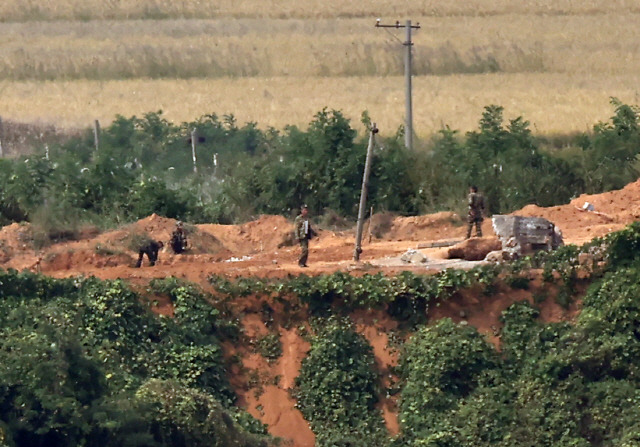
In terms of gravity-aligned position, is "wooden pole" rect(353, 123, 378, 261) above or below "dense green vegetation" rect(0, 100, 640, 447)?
above

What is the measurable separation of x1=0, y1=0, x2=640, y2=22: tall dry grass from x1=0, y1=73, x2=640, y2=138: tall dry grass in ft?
16.1

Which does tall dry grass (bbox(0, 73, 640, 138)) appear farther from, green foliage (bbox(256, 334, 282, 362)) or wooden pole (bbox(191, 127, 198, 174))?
green foliage (bbox(256, 334, 282, 362))

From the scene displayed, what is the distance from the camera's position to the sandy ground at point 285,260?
1794 cm

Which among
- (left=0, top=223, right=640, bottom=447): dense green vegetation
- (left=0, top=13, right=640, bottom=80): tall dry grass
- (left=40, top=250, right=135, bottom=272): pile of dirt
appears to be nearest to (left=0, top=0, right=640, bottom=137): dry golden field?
(left=0, top=13, right=640, bottom=80): tall dry grass

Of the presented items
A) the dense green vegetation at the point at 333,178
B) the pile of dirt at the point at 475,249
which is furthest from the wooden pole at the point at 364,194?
the dense green vegetation at the point at 333,178

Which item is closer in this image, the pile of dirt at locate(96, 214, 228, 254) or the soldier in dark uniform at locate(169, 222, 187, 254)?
the soldier in dark uniform at locate(169, 222, 187, 254)

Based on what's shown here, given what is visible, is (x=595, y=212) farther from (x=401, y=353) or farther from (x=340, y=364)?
(x=340, y=364)

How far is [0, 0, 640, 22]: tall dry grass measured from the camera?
44781mm

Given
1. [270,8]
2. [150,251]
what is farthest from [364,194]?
[270,8]

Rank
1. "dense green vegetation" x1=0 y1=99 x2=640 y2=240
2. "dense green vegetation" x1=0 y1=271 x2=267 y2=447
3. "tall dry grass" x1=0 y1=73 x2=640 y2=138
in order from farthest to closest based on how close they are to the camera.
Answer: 1. "tall dry grass" x1=0 y1=73 x2=640 y2=138
2. "dense green vegetation" x1=0 y1=99 x2=640 y2=240
3. "dense green vegetation" x1=0 y1=271 x2=267 y2=447

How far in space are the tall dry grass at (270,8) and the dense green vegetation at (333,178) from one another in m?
18.0

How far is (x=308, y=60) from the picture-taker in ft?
136

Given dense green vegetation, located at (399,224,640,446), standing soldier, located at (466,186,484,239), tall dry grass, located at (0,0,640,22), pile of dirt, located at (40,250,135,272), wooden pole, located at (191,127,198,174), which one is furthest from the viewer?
tall dry grass, located at (0,0,640,22)

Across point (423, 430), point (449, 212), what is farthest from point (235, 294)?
point (449, 212)
